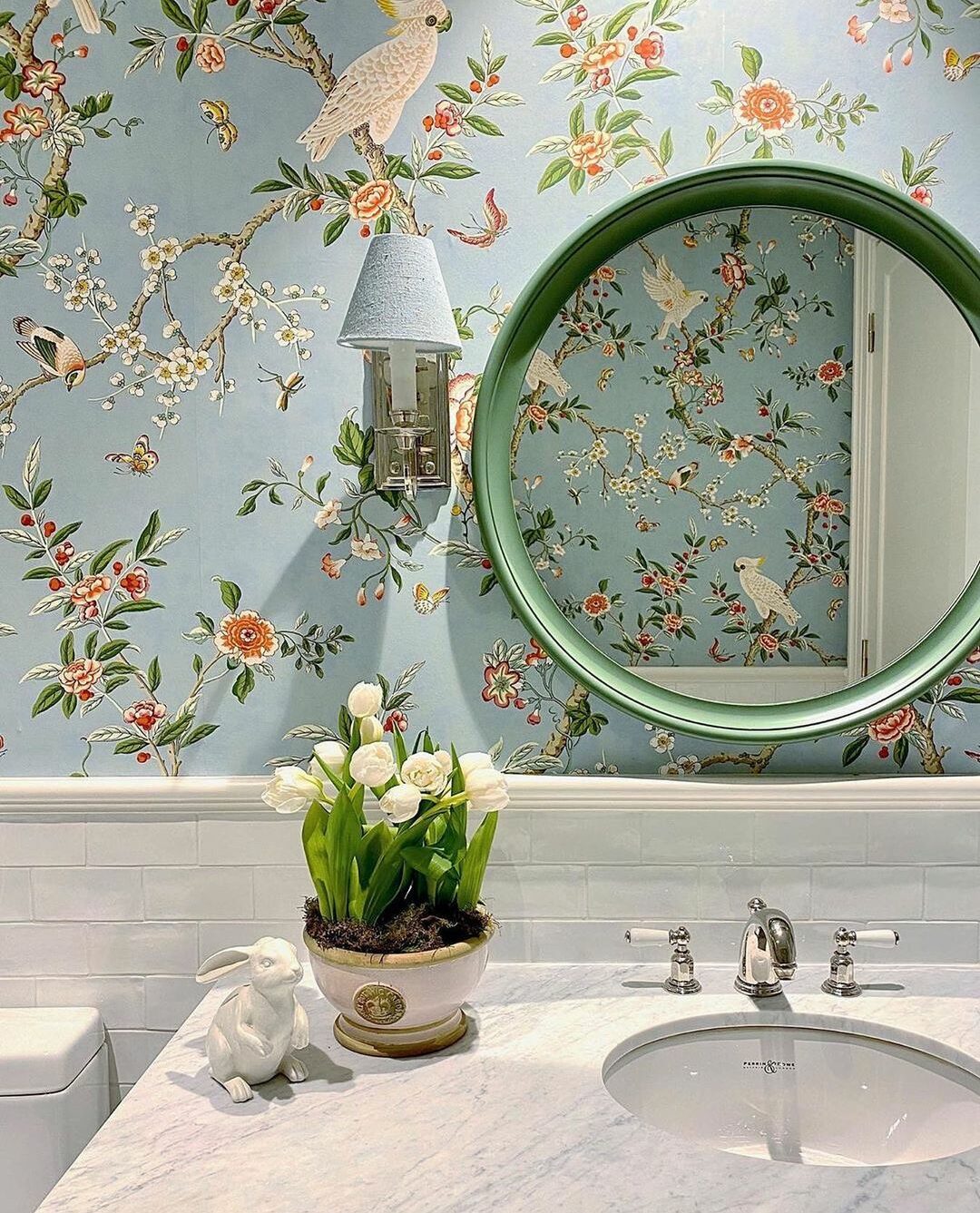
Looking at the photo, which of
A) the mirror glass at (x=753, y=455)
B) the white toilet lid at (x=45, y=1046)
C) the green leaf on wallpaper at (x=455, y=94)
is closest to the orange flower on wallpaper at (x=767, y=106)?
the mirror glass at (x=753, y=455)

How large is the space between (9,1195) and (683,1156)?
2.70 feet

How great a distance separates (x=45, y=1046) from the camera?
1345mm

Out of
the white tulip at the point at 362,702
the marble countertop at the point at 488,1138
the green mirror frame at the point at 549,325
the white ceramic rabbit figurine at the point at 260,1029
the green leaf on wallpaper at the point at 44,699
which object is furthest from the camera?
the green leaf on wallpaper at the point at 44,699

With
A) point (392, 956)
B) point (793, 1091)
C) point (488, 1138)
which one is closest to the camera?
point (488, 1138)

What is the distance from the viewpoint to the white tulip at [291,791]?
4.02 ft

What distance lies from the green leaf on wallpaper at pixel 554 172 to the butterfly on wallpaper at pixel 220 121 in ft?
1.25

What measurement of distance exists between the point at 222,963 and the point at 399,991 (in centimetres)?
20

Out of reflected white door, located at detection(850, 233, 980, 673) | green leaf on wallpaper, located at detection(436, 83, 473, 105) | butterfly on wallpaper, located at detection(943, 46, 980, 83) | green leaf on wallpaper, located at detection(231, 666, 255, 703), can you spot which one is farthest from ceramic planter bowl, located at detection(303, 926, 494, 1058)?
butterfly on wallpaper, located at detection(943, 46, 980, 83)

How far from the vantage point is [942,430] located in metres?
1.38

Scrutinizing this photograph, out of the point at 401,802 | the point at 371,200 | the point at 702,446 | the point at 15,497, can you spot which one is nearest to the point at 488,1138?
the point at 401,802

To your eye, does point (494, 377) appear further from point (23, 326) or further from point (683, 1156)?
point (683, 1156)

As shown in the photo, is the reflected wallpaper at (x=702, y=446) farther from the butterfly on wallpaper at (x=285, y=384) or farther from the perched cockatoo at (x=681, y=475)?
the butterfly on wallpaper at (x=285, y=384)

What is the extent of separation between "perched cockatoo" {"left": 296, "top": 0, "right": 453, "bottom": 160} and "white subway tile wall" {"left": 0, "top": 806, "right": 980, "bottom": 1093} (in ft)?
2.82

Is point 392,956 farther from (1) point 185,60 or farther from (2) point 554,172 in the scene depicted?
(1) point 185,60
